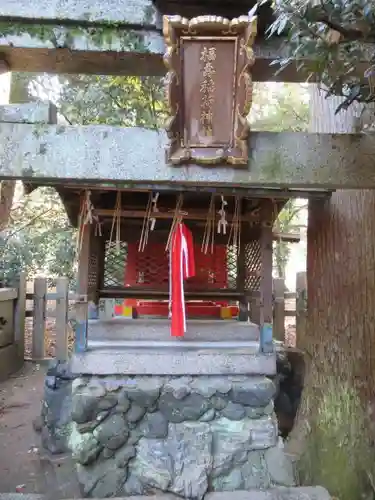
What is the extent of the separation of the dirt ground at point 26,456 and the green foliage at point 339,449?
2.48 m

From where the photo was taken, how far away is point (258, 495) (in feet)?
12.7

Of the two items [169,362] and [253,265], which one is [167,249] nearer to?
[253,265]

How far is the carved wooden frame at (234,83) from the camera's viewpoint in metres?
2.71

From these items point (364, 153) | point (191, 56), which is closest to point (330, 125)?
point (364, 153)

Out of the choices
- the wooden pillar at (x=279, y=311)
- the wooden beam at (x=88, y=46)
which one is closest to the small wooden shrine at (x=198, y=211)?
the wooden beam at (x=88, y=46)

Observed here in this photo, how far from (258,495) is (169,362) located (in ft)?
4.48

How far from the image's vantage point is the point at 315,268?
16.6 ft

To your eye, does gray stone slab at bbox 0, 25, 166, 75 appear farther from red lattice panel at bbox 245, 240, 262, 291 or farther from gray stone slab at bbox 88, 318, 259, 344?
gray stone slab at bbox 88, 318, 259, 344

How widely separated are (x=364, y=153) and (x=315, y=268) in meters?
2.26

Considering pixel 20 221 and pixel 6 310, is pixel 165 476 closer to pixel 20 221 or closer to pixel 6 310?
pixel 6 310

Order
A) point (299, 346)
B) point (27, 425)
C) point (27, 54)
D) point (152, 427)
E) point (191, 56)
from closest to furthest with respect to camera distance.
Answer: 1. point (191, 56)
2. point (27, 54)
3. point (152, 427)
4. point (299, 346)
5. point (27, 425)

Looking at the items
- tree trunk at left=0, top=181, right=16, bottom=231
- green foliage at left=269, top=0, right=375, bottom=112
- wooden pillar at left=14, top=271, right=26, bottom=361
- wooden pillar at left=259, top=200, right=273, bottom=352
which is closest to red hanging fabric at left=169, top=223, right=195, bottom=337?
wooden pillar at left=259, top=200, right=273, bottom=352

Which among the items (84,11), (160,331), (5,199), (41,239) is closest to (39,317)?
(41,239)

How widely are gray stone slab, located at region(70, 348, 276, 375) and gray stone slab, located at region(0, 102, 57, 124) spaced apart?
7.59ft
